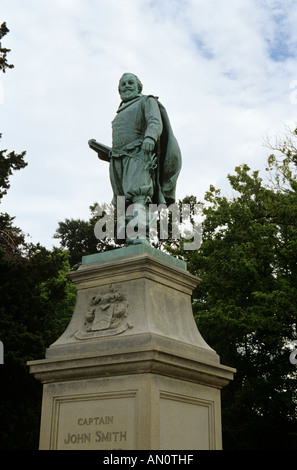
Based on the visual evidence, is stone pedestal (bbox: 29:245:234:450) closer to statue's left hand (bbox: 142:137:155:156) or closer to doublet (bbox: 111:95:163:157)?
statue's left hand (bbox: 142:137:155:156)

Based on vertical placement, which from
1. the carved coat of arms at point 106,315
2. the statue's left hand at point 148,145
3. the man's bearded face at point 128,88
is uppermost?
the man's bearded face at point 128,88

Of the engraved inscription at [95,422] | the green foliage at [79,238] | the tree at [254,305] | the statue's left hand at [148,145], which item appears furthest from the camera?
the green foliage at [79,238]

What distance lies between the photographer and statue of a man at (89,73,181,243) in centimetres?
769

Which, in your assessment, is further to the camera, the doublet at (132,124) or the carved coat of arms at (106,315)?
the doublet at (132,124)

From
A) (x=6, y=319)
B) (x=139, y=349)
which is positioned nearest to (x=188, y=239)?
(x=6, y=319)

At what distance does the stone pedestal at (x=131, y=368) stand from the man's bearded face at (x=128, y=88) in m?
2.49

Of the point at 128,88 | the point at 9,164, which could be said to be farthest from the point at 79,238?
the point at 128,88

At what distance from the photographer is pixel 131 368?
614 centimetres

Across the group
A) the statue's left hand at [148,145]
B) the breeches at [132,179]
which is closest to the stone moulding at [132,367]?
the breeches at [132,179]

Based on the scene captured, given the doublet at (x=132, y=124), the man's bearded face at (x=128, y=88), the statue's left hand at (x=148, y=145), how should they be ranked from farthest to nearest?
the man's bearded face at (x=128, y=88) → the doublet at (x=132, y=124) → the statue's left hand at (x=148, y=145)

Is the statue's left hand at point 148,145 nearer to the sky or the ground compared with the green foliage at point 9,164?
nearer to the ground

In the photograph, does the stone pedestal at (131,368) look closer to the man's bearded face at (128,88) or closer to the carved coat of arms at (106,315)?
the carved coat of arms at (106,315)

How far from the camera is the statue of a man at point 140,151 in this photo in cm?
769

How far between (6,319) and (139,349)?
1085 centimetres
